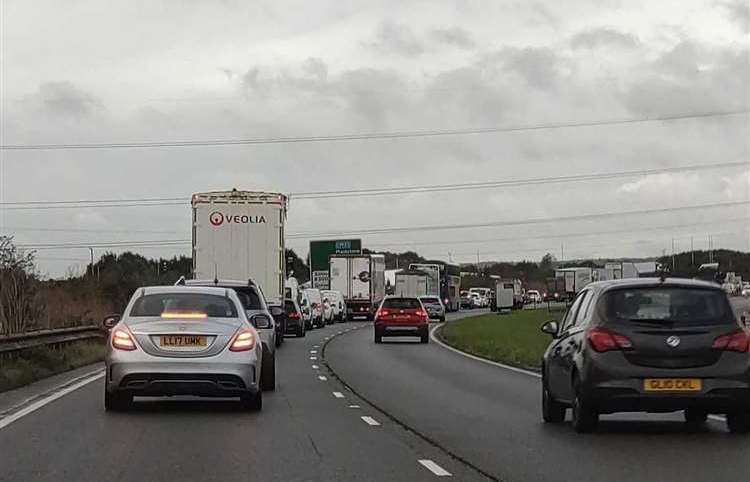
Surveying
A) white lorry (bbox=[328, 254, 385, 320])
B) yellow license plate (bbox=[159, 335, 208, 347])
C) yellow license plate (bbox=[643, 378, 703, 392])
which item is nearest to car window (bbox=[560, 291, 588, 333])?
yellow license plate (bbox=[643, 378, 703, 392])

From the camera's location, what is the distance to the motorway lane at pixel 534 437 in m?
10.9

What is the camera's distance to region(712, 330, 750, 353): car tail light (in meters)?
13.2

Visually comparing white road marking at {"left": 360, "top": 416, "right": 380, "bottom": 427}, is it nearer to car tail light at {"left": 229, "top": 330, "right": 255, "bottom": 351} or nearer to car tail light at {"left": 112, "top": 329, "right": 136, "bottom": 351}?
car tail light at {"left": 229, "top": 330, "right": 255, "bottom": 351}

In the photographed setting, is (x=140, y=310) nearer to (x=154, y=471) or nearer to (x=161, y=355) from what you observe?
(x=161, y=355)

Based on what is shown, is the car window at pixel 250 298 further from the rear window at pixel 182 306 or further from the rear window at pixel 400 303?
the rear window at pixel 400 303

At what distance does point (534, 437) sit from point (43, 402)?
7.57 m

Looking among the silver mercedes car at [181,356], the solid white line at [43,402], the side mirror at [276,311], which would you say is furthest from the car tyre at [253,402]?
the side mirror at [276,311]

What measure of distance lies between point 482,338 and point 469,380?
2199cm

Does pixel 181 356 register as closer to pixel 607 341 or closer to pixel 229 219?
pixel 607 341

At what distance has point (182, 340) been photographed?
1549cm

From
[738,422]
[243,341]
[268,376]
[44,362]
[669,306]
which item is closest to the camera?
[669,306]

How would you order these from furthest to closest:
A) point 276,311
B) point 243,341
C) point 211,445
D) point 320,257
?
point 320,257
point 276,311
point 243,341
point 211,445

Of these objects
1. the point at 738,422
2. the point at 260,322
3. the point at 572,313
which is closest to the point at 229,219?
the point at 260,322

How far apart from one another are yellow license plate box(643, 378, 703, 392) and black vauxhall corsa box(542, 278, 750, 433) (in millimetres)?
10
